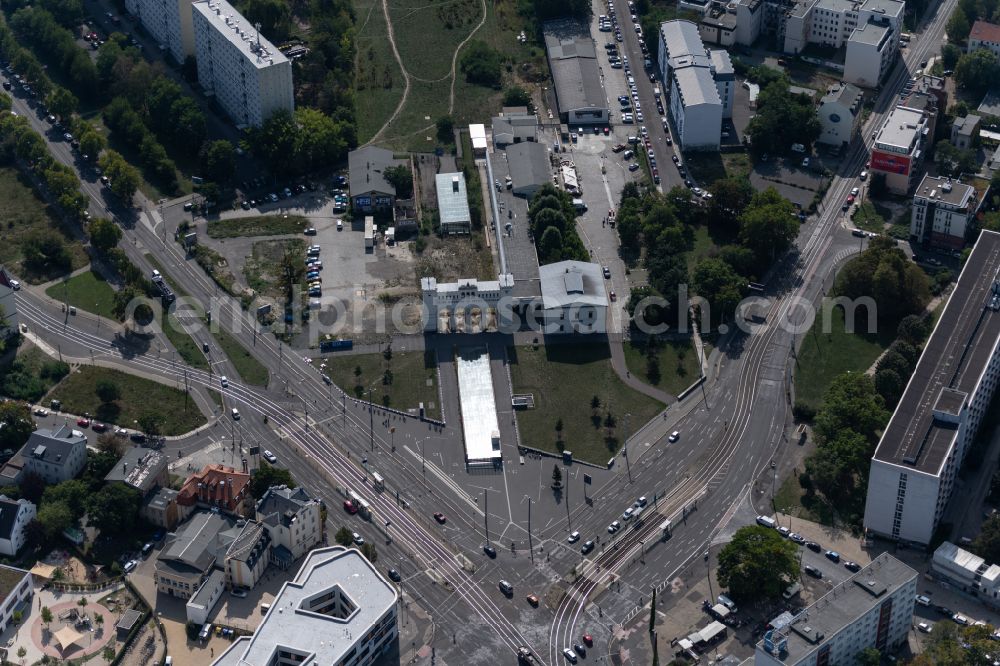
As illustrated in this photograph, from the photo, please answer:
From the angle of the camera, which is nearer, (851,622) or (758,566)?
(851,622)

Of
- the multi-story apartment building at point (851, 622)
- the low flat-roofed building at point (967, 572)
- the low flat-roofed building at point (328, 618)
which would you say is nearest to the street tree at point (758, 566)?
the multi-story apartment building at point (851, 622)

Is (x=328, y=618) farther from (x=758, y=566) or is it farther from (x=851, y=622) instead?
(x=851, y=622)

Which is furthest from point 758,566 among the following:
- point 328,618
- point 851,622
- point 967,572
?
point 328,618

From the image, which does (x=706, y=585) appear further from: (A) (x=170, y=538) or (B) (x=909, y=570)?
(A) (x=170, y=538)

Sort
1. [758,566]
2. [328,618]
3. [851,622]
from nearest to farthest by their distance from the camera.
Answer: [851,622] → [328,618] → [758,566]

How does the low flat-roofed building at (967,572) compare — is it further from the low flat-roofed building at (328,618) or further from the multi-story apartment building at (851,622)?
the low flat-roofed building at (328,618)

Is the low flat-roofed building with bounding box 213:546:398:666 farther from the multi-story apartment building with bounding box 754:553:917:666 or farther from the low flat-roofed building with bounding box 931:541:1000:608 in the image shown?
the low flat-roofed building with bounding box 931:541:1000:608

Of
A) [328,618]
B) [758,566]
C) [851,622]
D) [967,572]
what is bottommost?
[328,618]
